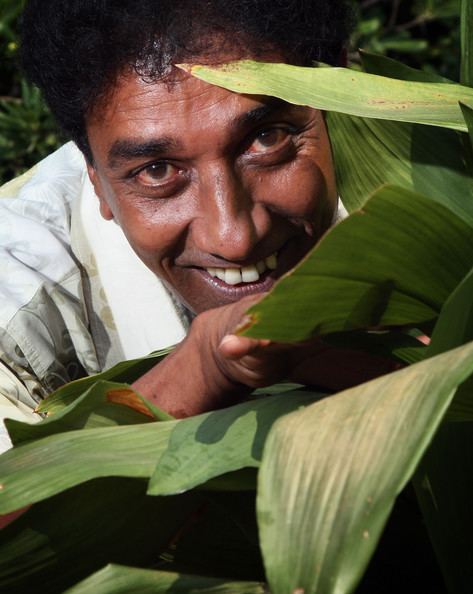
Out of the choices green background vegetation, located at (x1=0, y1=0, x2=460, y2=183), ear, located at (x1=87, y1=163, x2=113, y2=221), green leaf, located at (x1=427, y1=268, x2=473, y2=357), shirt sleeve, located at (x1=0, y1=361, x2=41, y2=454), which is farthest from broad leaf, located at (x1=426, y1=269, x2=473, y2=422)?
green background vegetation, located at (x1=0, y1=0, x2=460, y2=183)

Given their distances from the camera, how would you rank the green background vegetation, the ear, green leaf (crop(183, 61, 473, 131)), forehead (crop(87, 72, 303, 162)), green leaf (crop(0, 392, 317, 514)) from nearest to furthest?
green leaf (crop(0, 392, 317, 514)) < green leaf (crop(183, 61, 473, 131)) < forehead (crop(87, 72, 303, 162)) < the ear < the green background vegetation

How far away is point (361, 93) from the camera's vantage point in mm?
682

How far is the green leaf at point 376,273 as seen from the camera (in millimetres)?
517

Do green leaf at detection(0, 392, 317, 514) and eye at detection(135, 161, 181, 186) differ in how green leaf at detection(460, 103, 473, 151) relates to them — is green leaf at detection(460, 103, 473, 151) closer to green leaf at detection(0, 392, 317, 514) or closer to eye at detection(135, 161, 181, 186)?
green leaf at detection(0, 392, 317, 514)

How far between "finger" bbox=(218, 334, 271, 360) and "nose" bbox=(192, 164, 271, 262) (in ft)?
1.49

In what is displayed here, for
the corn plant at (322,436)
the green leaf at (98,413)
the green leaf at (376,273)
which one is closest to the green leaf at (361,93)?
the corn plant at (322,436)

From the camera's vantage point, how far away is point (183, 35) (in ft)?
3.36

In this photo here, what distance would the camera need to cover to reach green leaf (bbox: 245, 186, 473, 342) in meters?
0.52

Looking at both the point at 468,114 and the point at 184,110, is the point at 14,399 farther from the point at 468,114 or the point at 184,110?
the point at 468,114

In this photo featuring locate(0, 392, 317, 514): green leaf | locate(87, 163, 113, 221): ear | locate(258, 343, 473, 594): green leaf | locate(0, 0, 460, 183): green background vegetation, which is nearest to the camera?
locate(258, 343, 473, 594): green leaf

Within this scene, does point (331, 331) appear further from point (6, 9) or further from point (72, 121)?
point (6, 9)

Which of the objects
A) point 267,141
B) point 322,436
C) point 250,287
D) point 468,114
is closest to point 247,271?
point 250,287

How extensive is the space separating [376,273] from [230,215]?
0.46 metres

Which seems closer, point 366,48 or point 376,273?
point 376,273
